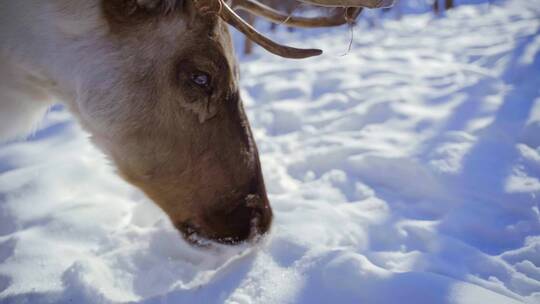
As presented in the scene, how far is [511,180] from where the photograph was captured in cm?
246

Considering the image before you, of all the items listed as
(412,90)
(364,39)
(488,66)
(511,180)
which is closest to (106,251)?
(511,180)

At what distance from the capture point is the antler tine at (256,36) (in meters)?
1.72

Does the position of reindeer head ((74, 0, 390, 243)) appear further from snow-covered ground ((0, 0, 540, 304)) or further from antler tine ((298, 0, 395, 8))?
snow-covered ground ((0, 0, 540, 304))

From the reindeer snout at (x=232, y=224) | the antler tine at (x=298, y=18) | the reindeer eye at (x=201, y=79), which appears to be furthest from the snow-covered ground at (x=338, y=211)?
the antler tine at (x=298, y=18)

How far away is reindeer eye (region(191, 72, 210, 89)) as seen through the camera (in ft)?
5.86

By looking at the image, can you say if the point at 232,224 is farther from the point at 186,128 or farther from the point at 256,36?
the point at 256,36

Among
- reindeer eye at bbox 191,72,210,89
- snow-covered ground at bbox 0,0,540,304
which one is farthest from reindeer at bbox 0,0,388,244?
snow-covered ground at bbox 0,0,540,304

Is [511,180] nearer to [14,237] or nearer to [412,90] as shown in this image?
[412,90]

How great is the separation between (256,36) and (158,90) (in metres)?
0.50

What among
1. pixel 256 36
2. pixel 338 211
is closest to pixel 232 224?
pixel 338 211

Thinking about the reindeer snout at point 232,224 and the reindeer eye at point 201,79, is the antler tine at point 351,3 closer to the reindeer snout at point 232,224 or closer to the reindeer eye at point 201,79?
the reindeer eye at point 201,79

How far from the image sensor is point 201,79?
1.80 meters

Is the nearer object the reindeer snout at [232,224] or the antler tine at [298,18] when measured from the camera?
the reindeer snout at [232,224]

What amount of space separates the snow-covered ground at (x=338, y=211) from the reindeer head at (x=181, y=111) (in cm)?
19
